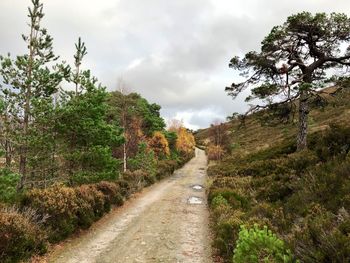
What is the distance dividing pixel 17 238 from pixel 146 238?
4.79m

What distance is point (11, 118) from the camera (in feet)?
60.9

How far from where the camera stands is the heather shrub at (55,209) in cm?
1228

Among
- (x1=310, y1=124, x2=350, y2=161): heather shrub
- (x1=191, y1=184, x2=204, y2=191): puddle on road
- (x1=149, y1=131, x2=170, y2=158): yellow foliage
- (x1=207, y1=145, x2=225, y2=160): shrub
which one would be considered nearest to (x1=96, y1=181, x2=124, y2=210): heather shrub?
(x1=310, y1=124, x2=350, y2=161): heather shrub

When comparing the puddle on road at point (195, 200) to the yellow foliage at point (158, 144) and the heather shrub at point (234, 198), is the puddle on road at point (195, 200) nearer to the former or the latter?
the heather shrub at point (234, 198)

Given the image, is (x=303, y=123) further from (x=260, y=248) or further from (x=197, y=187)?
(x=260, y=248)

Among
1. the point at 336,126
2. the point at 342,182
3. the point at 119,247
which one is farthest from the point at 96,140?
the point at 342,182

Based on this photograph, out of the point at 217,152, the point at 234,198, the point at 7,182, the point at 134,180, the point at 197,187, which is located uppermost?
the point at 217,152

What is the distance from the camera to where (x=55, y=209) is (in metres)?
12.6

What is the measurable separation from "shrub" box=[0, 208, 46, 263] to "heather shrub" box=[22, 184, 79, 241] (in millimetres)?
1046

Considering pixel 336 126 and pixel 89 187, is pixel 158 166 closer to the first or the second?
pixel 89 187

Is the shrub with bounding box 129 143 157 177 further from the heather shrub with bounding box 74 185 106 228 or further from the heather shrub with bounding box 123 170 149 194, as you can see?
the heather shrub with bounding box 74 185 106 228

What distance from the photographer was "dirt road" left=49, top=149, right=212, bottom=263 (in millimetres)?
10750

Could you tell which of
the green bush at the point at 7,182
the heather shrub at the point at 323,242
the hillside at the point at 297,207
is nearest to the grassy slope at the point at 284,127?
the hillside at the point at 297,207

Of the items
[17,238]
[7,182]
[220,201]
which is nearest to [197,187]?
[220,201]
